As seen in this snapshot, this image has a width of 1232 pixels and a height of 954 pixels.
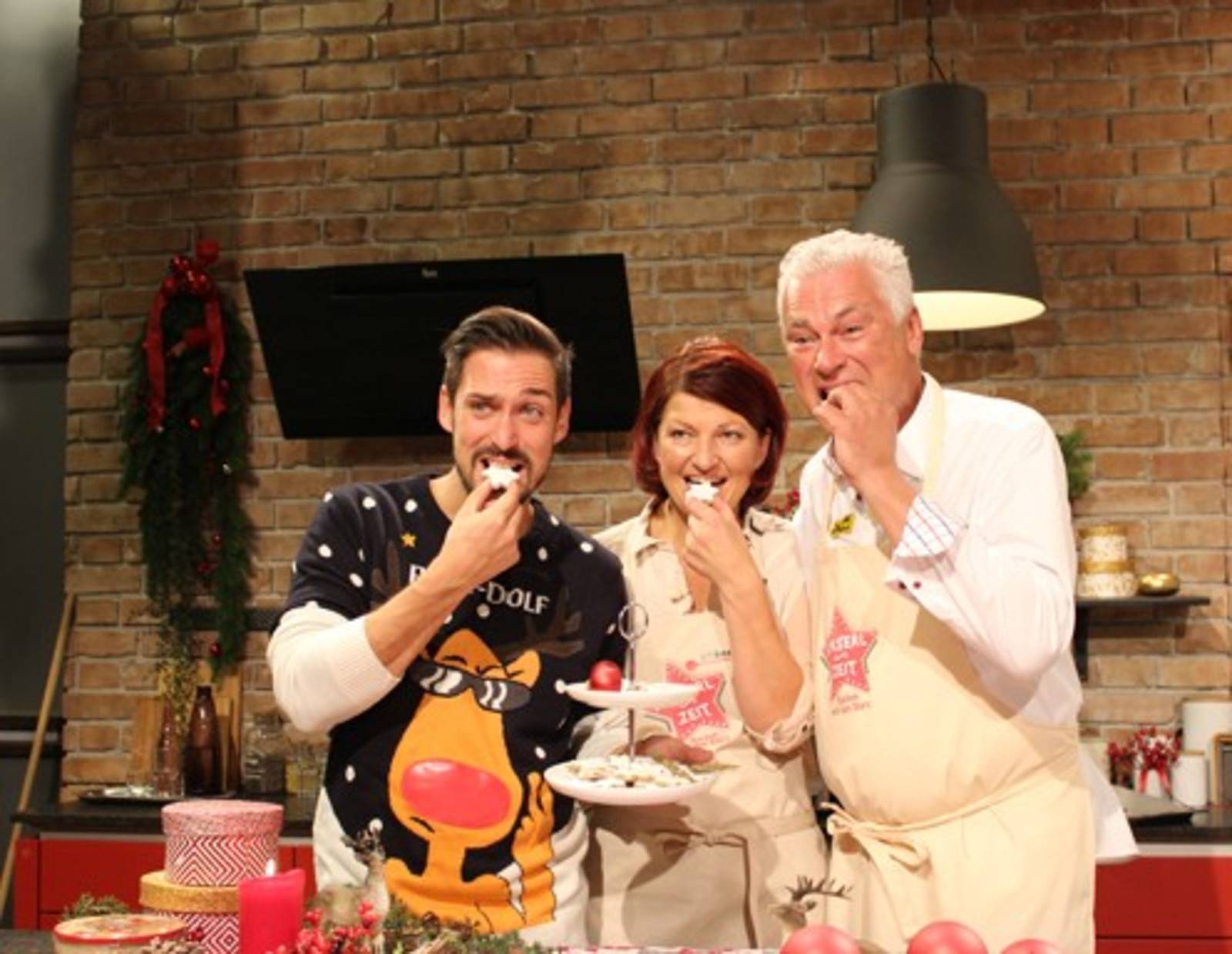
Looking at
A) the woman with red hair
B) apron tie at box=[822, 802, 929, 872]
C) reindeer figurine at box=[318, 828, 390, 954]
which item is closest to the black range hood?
the woman with red hair

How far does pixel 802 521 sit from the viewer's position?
2832mm

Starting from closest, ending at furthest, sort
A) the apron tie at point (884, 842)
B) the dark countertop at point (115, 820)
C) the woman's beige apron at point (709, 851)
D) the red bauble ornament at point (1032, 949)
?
the red bauble ornament at point (1032, 949)
the apron tie at point (884, 842)
the woman's beige apron at point (709, 851)
the dark countertop at point (115, 820)

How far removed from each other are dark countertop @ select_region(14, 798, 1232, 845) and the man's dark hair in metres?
2.11

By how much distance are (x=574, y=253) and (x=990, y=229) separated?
1489 mm

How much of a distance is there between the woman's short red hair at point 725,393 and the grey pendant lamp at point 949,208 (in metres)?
1.40

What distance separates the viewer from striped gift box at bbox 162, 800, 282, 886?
2.15 metres

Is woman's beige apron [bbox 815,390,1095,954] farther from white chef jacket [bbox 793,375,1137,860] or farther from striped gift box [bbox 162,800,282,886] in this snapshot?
striped gift box [bbox 162,800,282,886]

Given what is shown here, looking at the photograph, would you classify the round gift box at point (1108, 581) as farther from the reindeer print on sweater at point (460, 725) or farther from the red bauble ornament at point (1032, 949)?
the red bauble ornament at point (1032, 949)

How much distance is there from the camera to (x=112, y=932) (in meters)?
2.04

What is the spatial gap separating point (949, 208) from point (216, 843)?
285 centimetres

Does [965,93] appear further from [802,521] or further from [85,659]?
[85,659]

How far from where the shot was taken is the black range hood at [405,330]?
5008 millimetres

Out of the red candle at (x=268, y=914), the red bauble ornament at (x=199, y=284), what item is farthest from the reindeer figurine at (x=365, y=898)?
the red bauble ornament at (x=199, y=284)

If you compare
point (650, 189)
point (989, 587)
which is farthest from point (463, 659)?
point (650, 189)
